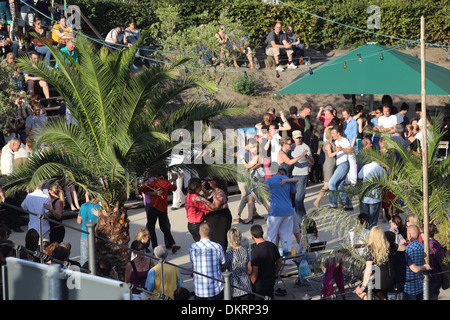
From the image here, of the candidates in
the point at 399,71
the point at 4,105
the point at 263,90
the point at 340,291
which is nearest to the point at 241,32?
the point at 263,90

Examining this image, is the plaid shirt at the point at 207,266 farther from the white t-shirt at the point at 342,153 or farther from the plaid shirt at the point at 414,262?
the white t-shirt at the point at 342,153

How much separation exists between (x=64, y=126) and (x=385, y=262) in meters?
5.29

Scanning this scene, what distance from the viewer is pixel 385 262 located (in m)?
8.21

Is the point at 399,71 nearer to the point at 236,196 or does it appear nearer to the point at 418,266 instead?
the point at 236,196

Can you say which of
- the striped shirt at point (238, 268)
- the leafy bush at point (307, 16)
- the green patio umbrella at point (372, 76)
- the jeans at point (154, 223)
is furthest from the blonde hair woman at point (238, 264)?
the leafy bush at point (307, 16)

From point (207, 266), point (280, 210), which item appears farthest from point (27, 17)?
point (207, 266)

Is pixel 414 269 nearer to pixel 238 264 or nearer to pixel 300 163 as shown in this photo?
pixel 238 264

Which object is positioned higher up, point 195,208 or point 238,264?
point 195,208

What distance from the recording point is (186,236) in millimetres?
12945

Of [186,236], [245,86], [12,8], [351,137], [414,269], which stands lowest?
[414,269]

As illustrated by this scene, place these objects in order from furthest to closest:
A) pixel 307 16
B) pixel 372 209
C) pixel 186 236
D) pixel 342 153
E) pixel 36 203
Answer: pixel 307 16, pixel 342 153, pixel 186 236, pixel 372 209, pixel 36 203

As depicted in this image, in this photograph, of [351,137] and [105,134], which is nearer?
[105,134]

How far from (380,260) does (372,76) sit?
7.83m

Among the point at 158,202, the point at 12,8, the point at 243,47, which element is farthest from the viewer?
the point at 243,47
